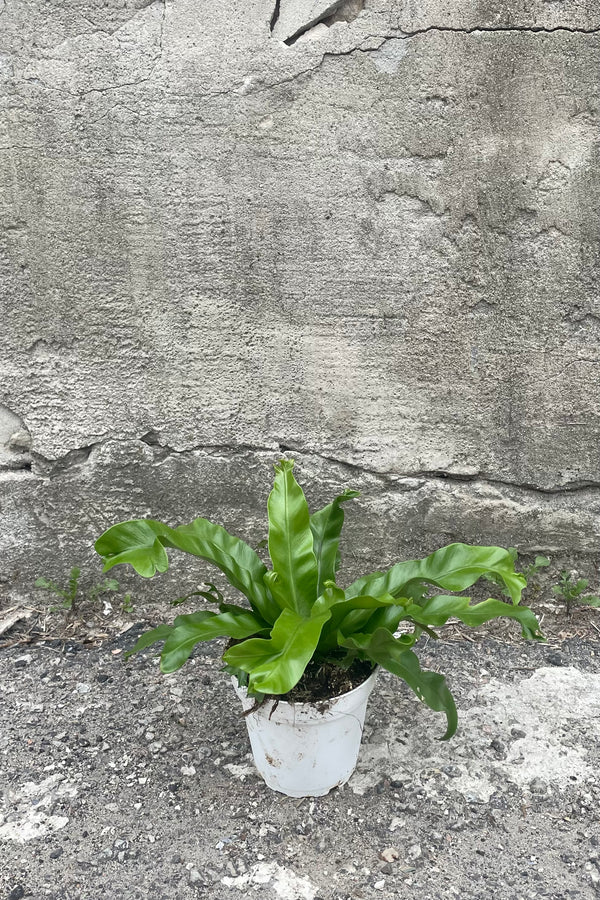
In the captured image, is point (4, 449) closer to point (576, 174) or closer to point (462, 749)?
point (462, 749)

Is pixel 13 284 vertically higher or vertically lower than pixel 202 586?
higher

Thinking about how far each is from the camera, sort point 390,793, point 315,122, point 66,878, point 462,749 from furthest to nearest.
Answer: point 315,122
point 462,749
point 390,793
point 66,878

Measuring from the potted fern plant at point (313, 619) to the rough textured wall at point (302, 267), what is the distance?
563mm

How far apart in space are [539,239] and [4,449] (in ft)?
5.96

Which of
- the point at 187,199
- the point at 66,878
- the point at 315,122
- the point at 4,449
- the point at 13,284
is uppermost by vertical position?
the point at 315,122

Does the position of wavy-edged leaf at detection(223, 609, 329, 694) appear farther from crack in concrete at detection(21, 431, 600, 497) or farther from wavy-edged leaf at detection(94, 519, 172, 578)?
crack in concrete at detection(21, 431, 600, 497)

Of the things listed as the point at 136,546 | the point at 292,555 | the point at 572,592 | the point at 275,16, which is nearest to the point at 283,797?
the point at 292,555

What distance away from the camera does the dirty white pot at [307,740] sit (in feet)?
5.71

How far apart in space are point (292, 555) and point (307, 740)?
447 mm

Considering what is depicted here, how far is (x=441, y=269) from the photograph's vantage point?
2.22 m

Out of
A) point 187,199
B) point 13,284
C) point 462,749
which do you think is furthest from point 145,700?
point 187,199

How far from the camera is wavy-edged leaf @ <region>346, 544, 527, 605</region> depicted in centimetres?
173

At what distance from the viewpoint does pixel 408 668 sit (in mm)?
1776

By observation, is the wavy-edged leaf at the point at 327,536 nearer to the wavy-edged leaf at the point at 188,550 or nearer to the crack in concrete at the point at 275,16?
the wavy-edged leaf at the point at 188,550
